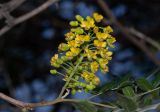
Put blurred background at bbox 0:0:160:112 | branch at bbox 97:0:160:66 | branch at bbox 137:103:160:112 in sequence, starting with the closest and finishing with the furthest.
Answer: branch at bbox 137:103:160:112 < branch at bbox 97:0:160:66 < blurred background at bbox 0:0:160:112

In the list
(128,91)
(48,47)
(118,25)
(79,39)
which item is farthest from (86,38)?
(48,47)

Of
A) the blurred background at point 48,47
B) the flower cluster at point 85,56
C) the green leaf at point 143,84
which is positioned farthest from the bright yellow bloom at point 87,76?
the blurred background at point 48,47

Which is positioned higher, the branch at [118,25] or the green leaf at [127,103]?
the branch at [118,25]

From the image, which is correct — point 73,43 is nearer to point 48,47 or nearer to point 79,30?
point 79,30

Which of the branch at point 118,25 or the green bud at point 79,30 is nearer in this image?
the green bud at point 79,30

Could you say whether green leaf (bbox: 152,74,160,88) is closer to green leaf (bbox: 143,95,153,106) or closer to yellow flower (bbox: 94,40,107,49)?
green leaf (bbox: 143,95,153,106)

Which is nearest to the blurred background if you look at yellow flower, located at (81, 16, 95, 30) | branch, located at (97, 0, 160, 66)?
branch, located at (97, 0, 160, 66)

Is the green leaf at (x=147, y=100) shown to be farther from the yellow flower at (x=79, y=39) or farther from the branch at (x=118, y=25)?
the branch at (x=118, y=25)

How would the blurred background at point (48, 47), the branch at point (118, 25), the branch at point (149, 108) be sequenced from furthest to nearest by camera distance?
the blurred background at point (48, 47)
the branch at point (118, 25)
the branch at point (149, 108)
